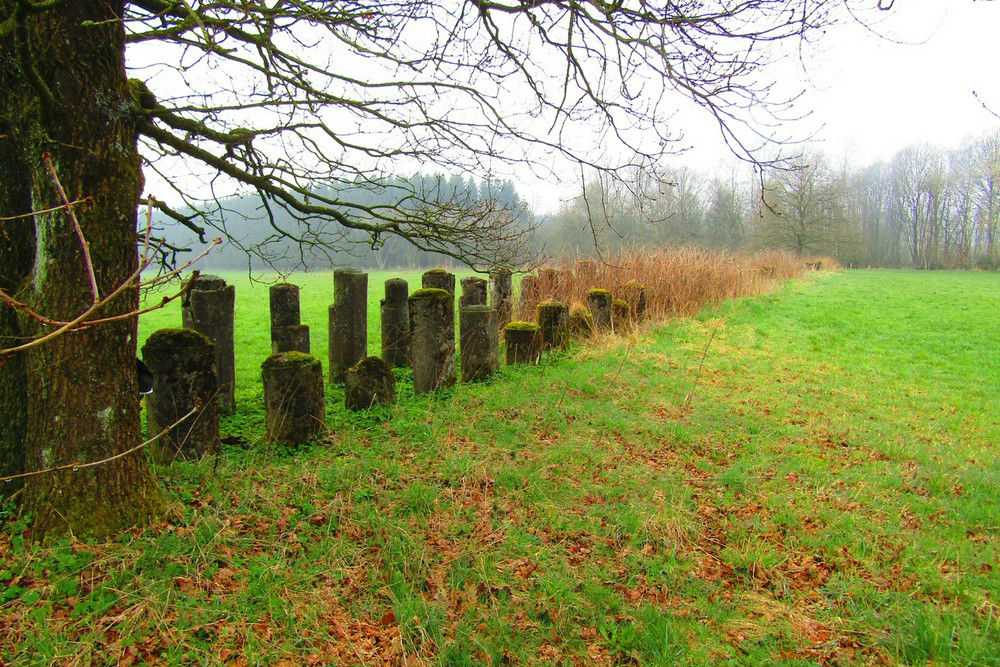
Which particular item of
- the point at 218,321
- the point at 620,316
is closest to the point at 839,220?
the point at 620,316

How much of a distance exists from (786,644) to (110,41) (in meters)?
5.03

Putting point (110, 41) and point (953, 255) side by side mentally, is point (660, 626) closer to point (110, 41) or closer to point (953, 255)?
point (110, 41)

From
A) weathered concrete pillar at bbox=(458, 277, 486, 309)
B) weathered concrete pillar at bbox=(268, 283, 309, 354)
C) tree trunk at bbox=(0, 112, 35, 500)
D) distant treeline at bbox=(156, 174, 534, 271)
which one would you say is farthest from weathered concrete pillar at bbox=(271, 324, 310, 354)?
tree trunk at bbox=(0, 112, 35, 500)

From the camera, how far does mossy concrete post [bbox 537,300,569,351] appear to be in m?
8.64

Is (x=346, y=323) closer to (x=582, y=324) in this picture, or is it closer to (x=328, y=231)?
(x=328, y=231)

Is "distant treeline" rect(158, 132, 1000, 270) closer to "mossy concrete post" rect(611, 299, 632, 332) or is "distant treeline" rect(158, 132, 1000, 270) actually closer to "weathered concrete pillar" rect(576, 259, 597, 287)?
"weathered concrete pillar" rect(576, 259, 597, 287)

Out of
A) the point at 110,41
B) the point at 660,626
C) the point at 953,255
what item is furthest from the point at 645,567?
the point at 953,255

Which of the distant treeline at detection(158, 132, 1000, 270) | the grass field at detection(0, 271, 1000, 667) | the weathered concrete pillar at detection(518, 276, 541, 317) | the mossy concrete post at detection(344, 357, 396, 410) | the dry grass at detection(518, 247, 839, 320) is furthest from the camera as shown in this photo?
the distant treeline at detection(158, 132, 1000, 270)

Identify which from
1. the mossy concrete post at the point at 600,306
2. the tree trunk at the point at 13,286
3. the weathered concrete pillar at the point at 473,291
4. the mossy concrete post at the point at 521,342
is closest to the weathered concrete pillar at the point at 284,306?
the weathered concrete pillar at the point at 473,291

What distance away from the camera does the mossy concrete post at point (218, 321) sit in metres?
5.84

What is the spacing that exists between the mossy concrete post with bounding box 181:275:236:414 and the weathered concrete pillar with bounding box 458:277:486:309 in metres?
3.54

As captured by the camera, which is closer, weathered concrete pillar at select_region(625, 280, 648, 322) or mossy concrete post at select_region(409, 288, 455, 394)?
mossy concrete post at select_region(409, 288, 455, 394)

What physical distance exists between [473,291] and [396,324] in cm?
145

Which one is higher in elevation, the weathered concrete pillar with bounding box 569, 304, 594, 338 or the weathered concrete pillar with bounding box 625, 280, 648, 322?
the weathered concrete pillar with bounding box 625, 280, 648, 322
